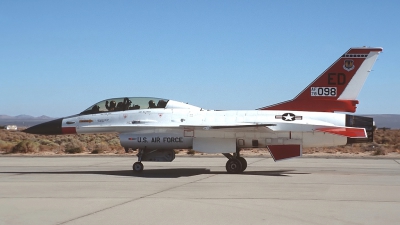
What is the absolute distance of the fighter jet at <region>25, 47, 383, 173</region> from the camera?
16.8 meters

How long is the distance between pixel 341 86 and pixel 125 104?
24.5ft

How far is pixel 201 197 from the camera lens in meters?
11.3

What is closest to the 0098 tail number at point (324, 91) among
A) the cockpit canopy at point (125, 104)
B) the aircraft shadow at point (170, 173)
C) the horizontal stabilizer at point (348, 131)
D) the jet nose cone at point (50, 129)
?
the horizontal stabilizer at point (348, 131)

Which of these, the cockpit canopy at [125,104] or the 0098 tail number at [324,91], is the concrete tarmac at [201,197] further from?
the 0098 tail number at [324,91]

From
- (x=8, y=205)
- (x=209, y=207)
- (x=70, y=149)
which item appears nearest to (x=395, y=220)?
(x=209, y=207)

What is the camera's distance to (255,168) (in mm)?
19484

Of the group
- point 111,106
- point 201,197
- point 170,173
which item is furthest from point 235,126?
point 201,197

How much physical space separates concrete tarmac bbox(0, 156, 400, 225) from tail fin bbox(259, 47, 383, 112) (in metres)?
2.25

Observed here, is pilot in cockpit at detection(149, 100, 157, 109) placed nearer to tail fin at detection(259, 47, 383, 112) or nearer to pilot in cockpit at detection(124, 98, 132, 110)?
pilot in cockpit at detection(124, 98, 132, 110)

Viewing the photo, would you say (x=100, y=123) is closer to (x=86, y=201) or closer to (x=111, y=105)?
(x=111, y=105)

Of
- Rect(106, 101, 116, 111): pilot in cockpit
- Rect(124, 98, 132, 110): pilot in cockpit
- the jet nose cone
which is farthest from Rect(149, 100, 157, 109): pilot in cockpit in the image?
the jet nose cone

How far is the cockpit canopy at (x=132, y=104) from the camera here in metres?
18.1

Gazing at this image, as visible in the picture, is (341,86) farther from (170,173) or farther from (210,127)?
(170,173)

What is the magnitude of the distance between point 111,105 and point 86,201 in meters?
7.82
